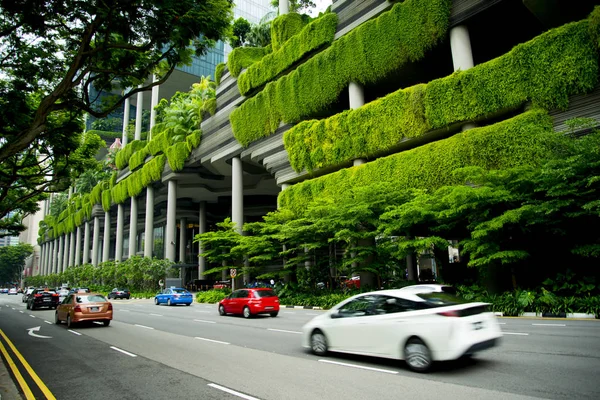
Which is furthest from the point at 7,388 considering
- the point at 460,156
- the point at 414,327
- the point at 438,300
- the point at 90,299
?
the point at 460,156

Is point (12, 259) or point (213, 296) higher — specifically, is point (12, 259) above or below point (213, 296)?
above

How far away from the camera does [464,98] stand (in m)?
21.8

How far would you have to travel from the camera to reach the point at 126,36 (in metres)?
11.2

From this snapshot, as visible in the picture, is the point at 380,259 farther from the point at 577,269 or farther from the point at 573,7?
the point at 573,7

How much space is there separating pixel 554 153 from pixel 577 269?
480 cm

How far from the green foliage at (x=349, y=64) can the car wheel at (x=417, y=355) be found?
21.5m

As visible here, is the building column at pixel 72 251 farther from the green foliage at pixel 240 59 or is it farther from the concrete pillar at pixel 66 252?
the green foliage at pixel 240 59

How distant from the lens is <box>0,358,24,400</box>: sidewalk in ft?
21.6

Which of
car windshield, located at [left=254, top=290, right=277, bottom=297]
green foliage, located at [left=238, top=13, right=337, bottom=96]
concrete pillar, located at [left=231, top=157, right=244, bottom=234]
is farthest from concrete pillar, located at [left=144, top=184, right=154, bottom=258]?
car windshield, located at [left=254, top=290, right=277, bottom=297]

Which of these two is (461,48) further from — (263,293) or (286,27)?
(263,293)

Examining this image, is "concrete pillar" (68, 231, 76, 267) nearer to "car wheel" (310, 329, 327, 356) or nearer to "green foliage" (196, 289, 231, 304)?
"green foliage" (196, 289, 231, 304)

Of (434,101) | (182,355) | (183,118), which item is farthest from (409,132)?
(183,118)

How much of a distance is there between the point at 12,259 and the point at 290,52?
141445mm

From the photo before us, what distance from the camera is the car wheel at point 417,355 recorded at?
725 centimetres
